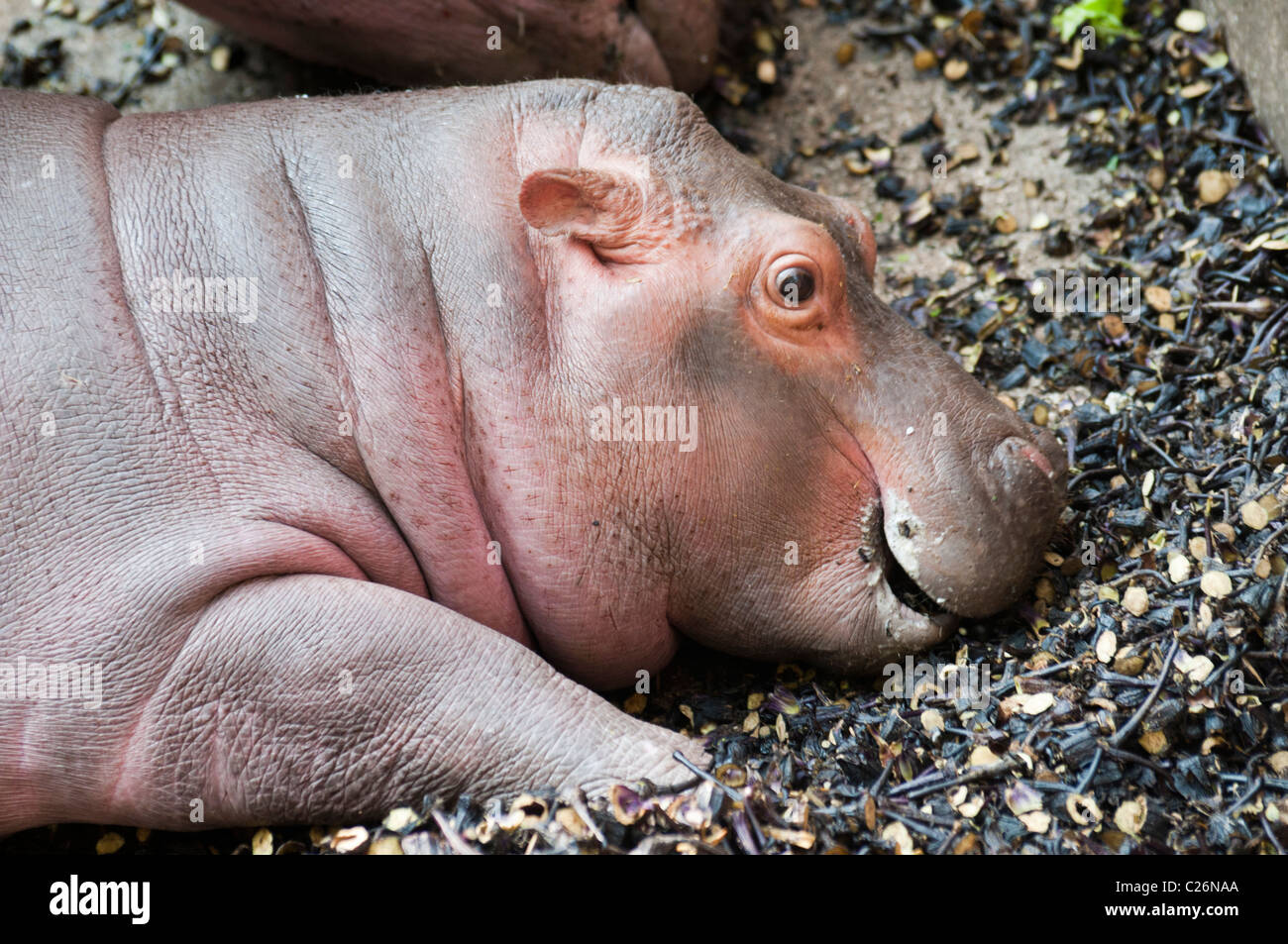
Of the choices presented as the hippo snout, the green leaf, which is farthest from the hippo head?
the green leaf

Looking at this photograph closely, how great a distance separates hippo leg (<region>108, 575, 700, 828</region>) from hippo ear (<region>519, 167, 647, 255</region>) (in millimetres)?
1493

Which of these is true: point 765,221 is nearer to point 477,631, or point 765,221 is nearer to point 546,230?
point 546,230

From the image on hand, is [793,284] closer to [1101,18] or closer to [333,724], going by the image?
[333,724]

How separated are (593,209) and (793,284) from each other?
2.56ft

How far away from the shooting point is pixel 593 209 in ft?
15.5

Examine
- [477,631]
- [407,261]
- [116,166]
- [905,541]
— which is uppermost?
[116,166]

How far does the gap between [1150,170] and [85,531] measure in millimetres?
5451

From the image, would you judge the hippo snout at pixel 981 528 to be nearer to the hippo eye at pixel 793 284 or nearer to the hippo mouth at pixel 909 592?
the hippo mouth at pixel 909 592

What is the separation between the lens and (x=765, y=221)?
4711 mm

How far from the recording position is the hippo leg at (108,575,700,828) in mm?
4297

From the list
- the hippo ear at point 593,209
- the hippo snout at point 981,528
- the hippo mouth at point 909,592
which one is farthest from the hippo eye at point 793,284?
the hippo mouth at point 909,592

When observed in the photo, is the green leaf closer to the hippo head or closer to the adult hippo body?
the adult hippo body
